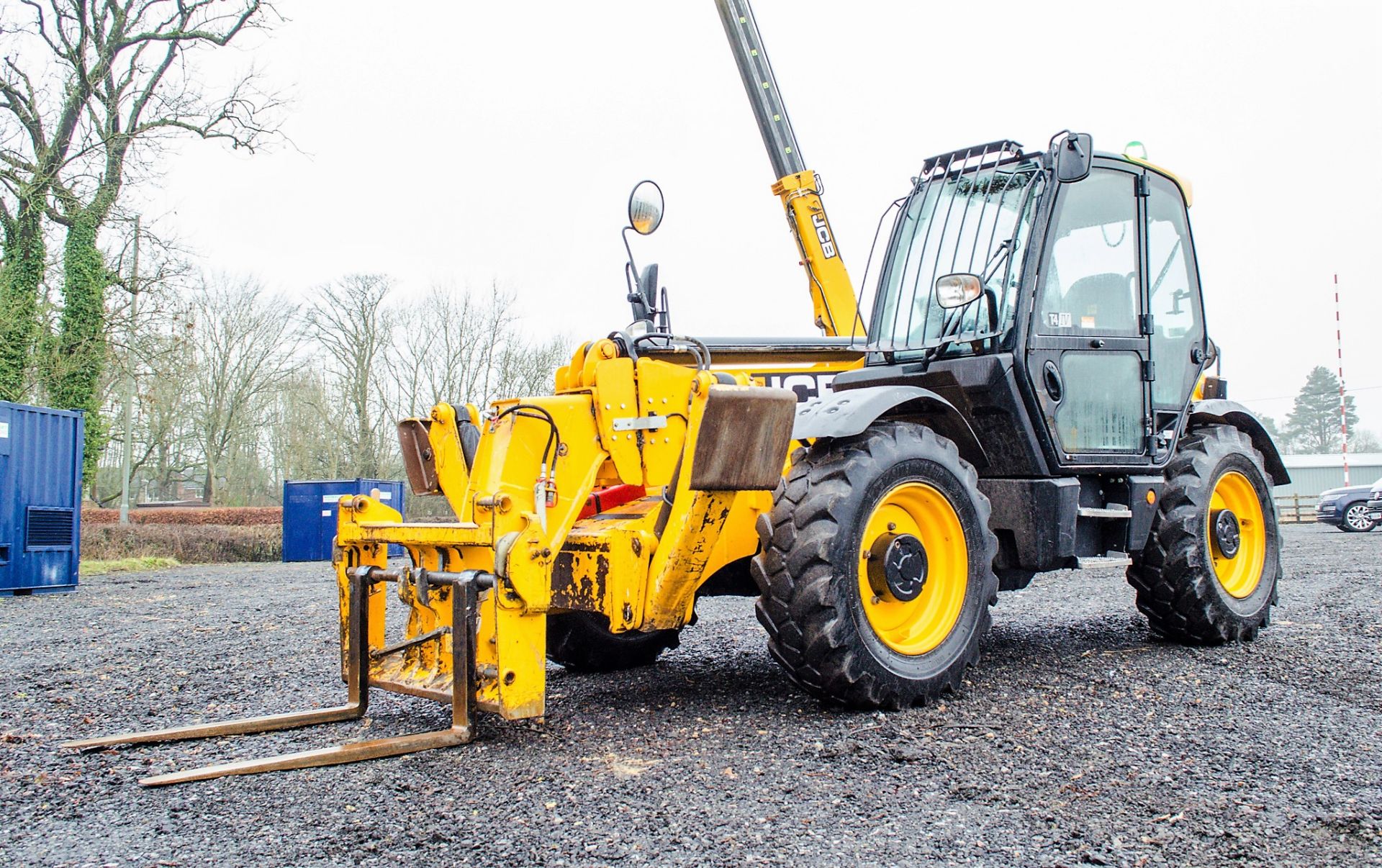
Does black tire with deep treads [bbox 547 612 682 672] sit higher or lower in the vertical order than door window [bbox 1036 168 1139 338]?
lower

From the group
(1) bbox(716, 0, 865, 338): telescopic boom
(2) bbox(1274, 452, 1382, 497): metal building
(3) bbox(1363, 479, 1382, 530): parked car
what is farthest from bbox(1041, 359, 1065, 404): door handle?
(2) bbox(1274, 452, 1382, 497): metal building

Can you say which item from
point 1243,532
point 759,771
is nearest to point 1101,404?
point 1243,532

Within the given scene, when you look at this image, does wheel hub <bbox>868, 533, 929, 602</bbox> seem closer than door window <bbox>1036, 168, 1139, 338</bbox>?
Yes

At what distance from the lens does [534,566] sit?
384 cm

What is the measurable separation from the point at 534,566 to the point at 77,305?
19.9 metres

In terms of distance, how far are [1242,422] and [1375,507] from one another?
16334 mm

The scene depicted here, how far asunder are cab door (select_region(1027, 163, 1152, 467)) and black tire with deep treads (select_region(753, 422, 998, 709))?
1.17 m

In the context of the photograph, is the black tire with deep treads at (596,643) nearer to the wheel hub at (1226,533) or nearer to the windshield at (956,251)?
the windshield at (956,251)

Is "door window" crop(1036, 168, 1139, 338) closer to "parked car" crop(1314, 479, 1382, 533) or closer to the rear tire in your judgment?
"parked car" crop(1314, 479, 1382, 533)

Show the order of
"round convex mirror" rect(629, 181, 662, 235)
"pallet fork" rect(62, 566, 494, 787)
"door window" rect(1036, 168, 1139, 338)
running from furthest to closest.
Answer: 1. "door window" rect(1036, 168, 1139, 338)
2. "round convex mirror" rect(629, 181, 662, 235)
3. "pallet fork" rect(62, 566, 494, 787)

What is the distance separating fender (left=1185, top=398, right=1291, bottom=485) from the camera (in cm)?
627

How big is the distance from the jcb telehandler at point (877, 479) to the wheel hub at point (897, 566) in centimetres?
1

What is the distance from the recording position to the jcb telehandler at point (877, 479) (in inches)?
161

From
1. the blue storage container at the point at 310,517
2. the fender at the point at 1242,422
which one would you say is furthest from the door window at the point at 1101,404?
the blue storage container at the point at 310,517
